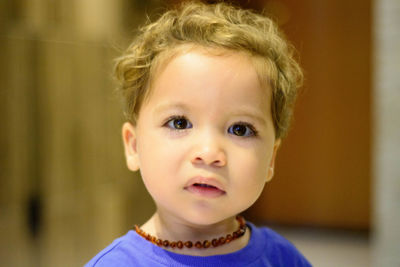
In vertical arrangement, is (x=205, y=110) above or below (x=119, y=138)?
above

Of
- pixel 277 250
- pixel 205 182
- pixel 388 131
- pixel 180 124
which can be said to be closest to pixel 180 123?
pixel 180 124

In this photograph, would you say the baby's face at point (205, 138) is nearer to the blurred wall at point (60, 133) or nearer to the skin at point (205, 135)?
the skin at point (205, 135)

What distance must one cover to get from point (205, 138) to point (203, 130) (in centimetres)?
1

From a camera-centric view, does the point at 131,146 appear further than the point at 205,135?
Yes

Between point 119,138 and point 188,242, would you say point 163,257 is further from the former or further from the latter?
point 119,138

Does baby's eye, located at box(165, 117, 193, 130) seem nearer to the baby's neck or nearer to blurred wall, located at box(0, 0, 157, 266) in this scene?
the baby's neck

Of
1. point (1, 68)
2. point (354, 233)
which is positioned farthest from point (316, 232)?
point (1, 68)

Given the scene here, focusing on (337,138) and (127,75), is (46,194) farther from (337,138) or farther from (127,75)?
(337,138)

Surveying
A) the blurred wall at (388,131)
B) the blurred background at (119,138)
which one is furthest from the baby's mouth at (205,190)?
the blurred wall at (388,131)

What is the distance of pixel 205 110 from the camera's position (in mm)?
803

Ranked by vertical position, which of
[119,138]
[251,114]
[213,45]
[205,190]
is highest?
[213,45]

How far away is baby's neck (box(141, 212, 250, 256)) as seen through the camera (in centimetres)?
88

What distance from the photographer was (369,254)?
3.19 metres

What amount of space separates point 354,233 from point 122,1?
2104 millimetres
